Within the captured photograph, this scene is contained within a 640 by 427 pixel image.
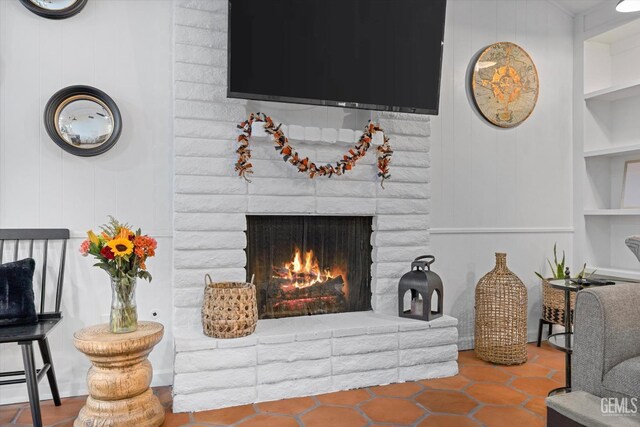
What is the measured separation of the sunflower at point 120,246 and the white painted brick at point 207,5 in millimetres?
1465

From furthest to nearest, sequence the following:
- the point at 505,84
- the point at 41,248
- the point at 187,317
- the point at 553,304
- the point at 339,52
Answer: the point at 505,84 → the point at 553,304 → the point at 339,52 → the point at 187,317 → the point at 41,248

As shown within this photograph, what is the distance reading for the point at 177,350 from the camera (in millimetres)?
2453

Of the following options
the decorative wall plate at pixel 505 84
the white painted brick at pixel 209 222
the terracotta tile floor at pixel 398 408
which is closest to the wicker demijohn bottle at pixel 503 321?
the terracotta tile floor at pixel 398 408

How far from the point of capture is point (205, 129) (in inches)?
110

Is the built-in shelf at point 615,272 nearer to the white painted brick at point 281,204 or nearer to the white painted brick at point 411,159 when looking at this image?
the white painted brick at point 411,159

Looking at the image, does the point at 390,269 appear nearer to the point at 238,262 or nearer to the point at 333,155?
the point at 333,155

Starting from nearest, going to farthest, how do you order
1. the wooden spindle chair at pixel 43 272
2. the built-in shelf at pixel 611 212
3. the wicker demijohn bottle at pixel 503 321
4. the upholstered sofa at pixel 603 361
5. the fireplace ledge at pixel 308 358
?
the upholstered sofa at pixel 603 361 < the wooden spindle chair at pixel 43 272 < the fireplace ledge at pixel 308 358 < the wicker demijohn bottle at pixel 503 321 < the built-in shelf at pixel 611 212

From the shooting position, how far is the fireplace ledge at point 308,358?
2479mm

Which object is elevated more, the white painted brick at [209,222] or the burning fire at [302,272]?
the white painted brick at [209,222]

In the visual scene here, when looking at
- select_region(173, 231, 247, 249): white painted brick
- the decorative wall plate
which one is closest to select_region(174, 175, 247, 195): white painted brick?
select_region(173, 231, 247, 249): white painted brick

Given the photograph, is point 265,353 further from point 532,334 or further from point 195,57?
point 532,334

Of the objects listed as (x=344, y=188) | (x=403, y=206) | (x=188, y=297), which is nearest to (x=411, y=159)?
(x=403, y=206)

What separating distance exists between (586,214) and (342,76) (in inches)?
101

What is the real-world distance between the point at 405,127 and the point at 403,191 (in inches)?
17.9
